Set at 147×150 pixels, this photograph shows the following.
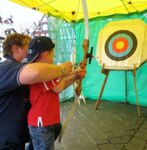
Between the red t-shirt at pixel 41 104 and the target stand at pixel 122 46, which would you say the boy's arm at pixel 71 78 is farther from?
the target stand at pixel 122 46

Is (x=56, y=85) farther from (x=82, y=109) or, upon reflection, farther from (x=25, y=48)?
(x=82, y=109)

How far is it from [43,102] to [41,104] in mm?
14

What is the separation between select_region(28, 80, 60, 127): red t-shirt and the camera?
1.19 metres

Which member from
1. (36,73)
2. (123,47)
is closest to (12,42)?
(36,73)

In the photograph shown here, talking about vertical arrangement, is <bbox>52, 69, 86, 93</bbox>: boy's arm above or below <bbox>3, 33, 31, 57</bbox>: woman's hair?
below

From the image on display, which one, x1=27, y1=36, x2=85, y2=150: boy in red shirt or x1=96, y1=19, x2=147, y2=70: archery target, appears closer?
x1=27, y1=36, x2=85, y2=150: boy in red shirt

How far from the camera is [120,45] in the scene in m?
3.65

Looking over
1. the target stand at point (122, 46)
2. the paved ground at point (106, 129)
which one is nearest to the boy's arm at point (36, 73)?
the paved ground at point (106, 129)

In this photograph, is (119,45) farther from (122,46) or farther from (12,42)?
(12,42)

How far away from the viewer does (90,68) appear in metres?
4.28

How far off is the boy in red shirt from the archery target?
2289mm

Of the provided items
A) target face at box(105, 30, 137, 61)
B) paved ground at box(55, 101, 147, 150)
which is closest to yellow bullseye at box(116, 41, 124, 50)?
target face at box(105, 30, 137, 61)

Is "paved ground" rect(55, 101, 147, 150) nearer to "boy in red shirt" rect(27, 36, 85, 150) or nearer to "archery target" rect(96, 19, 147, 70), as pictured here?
"archery target" rect(96, 19, 147, 70)

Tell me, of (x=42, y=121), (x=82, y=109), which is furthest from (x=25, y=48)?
(x=82, y=109)
